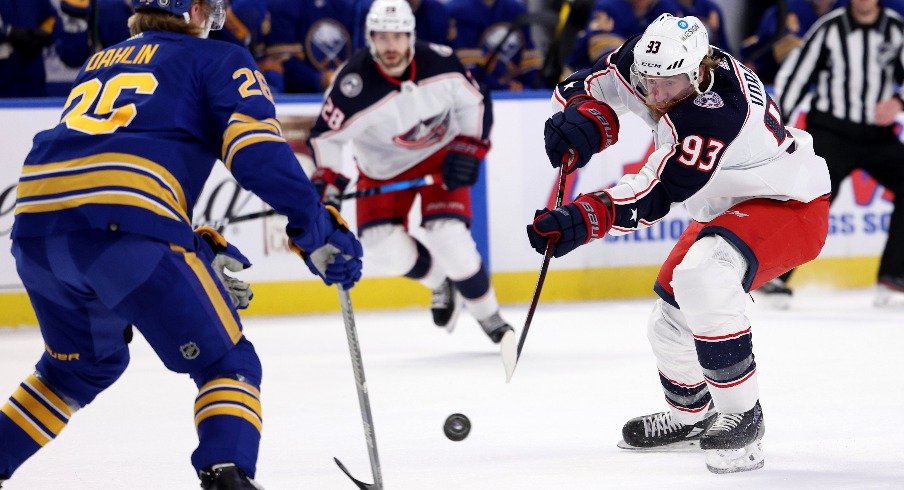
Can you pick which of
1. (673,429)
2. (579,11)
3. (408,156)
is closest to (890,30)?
(579,11)

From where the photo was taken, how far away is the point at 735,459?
3.08m

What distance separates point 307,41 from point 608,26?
5.90 ft

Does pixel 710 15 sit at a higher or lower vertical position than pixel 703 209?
lower

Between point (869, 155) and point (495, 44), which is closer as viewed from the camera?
point (869, 155)

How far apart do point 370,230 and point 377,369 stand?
74 cm

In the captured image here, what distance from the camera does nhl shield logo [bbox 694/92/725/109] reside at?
9.79 feet

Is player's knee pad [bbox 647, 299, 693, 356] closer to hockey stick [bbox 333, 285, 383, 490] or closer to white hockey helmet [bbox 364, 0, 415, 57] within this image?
hockey stick [bbox 333, 285, 383, 490]

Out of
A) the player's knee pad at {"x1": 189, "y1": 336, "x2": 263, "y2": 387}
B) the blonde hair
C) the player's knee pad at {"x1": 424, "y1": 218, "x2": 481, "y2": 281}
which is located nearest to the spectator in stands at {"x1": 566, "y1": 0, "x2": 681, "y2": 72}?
the player's knee pad at {"x1": 424, "y1": 218, "x2": 481, "y2": 281}


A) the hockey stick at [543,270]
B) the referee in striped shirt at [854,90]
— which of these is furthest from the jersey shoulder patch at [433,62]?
the referee in striped shirt at [854,90]

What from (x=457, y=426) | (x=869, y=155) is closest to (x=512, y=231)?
(x=869, y=155)

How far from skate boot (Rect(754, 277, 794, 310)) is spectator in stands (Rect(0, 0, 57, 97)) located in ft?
12.7

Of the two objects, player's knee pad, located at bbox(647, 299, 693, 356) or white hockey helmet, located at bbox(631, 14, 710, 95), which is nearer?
white hockey helmet, located at bbox(631, 14, 710, 95)

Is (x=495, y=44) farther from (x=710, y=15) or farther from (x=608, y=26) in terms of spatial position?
(x=710, y=15)

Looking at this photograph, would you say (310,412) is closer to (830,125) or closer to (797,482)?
(797,482)
